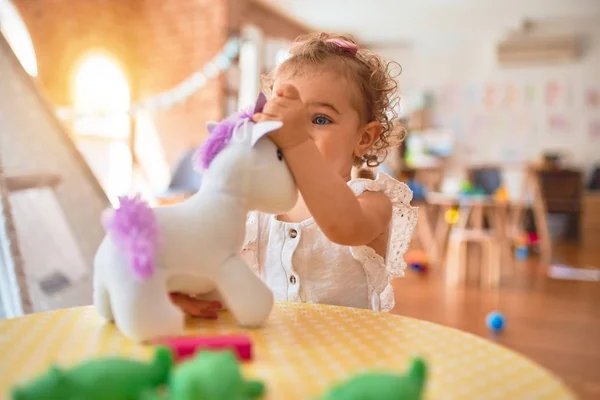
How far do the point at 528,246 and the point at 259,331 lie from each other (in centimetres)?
453

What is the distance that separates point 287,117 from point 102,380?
29 centimetres

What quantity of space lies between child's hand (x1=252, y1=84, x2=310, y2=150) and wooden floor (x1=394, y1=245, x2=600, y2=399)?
1.27 metres

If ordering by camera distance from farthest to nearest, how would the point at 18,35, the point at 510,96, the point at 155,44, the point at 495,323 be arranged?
the point at 510,96, the point at 155,44, the point at 18,35, the point at 495,323

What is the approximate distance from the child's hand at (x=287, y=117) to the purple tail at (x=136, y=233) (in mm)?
143

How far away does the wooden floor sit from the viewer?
1.68 metres

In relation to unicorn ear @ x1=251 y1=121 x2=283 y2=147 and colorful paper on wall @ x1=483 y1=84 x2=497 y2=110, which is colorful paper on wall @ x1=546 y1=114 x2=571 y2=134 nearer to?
colorful paper on wall @ x1=483 y1=84 x2=497 y2=110

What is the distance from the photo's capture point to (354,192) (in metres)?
0.70

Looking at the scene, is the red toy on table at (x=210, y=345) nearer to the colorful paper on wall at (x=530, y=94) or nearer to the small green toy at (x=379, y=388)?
the small green toy at (x=379, y=388)

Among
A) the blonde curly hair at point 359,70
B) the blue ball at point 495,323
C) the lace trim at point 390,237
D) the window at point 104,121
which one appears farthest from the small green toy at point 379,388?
the window at point 104,121

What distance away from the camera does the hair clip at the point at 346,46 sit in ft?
2.72

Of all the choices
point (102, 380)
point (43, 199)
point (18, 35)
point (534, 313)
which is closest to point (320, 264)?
point (102, 380)

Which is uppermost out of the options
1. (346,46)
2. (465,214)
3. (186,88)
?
(186,88)

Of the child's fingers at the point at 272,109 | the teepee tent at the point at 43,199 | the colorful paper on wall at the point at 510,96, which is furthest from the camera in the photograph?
the colorful paper on wall at the point at 510,96

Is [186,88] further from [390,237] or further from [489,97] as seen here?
[489,97]
